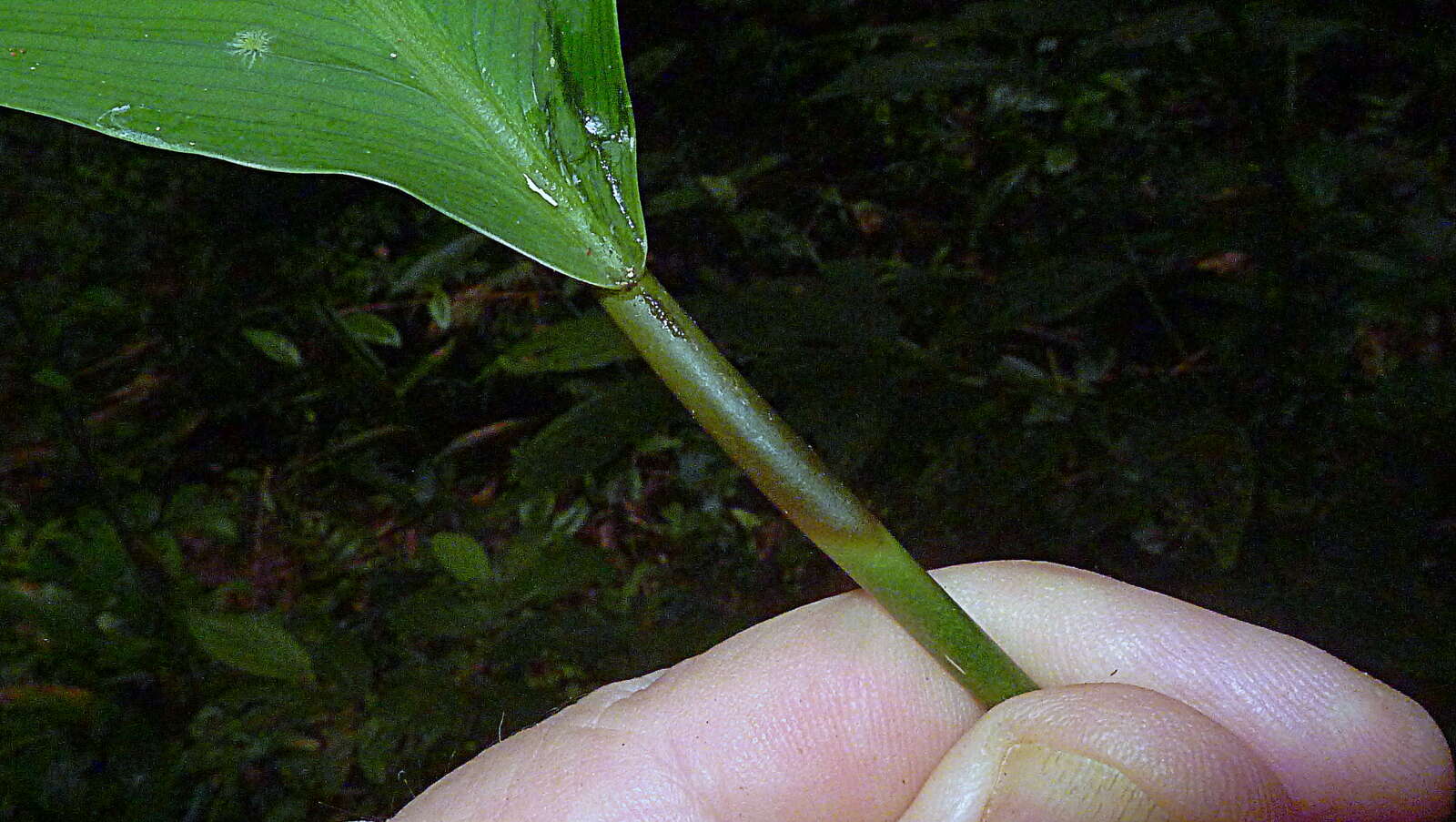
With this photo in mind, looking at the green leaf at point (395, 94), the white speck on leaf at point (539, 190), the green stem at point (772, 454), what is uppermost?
the green leaf at point (395, 94)

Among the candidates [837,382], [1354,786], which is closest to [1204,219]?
[837,382]

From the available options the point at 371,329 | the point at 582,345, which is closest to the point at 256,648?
the point at 582,345

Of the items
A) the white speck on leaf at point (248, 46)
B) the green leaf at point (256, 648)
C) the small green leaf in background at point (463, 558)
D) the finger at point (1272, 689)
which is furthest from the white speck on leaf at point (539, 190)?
the green leaf at point (256, 648)

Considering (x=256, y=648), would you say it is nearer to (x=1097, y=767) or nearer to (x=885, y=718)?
(x=885, y=718)

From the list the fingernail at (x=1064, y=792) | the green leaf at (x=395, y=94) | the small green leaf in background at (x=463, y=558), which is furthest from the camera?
the small green leaf in background at (x=463, y=558)

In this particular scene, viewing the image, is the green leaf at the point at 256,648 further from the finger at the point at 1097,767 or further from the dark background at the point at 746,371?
the finger at the point at 1097,767
